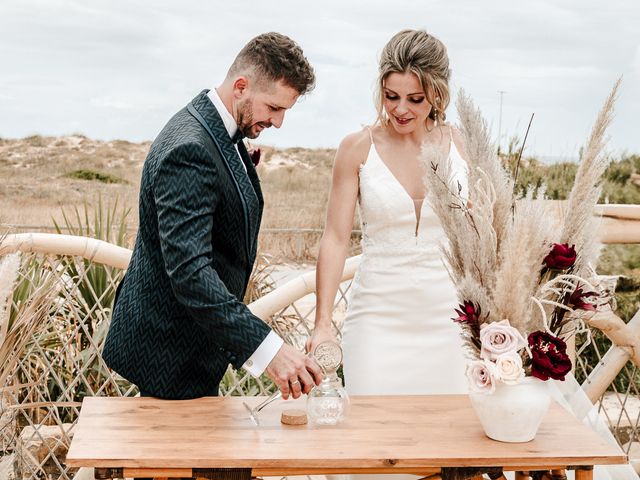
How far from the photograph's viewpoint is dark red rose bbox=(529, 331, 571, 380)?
1.79m

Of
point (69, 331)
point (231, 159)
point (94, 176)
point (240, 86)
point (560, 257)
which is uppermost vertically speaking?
point (240, 86)

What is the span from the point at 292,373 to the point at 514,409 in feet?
1.61

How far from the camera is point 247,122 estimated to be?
6.91 ft

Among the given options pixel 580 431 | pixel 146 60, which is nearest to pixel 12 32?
pixel 146 60

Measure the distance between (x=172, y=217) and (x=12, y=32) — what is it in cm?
2751

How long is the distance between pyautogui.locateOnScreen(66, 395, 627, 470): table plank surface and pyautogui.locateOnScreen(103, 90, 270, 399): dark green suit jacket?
103 mm

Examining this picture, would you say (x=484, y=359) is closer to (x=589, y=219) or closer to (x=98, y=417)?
(x=589, y=219)

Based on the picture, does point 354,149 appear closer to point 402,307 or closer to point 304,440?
point 402,307

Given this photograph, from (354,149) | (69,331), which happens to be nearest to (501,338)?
(354,149)

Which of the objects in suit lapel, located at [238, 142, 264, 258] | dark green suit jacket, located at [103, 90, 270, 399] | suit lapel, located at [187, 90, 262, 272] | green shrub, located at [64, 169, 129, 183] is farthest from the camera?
green shrub, located at [64, 169, 129, 183]

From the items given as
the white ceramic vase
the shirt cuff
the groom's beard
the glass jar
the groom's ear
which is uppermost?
the groom's ear

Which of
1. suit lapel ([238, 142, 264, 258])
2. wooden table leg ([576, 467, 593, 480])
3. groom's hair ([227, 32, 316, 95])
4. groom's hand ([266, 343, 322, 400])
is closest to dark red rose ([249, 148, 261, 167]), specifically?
suit lapel ([238, 142, 264, 258])

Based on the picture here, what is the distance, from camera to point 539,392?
1864 millimetres

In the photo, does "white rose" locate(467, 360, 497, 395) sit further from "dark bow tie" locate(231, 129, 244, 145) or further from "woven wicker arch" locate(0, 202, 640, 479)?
"woven wicker arch" locate(0, 202, 640, 479)
